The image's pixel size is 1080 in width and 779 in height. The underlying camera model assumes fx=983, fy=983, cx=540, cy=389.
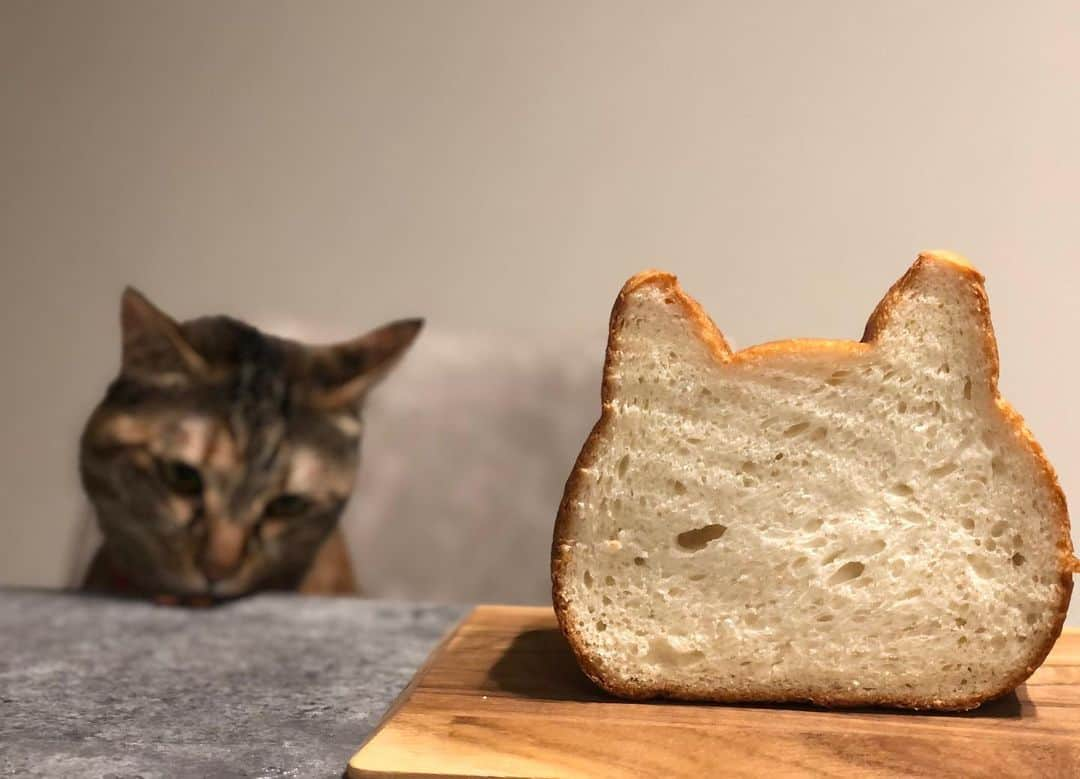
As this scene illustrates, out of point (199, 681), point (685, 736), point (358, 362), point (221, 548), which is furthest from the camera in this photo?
point (358, 362)

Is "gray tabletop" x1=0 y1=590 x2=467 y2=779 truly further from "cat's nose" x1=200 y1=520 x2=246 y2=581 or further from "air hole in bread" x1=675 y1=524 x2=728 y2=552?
"air hole in bread" x1=675 y1=524 x2=728 y2=552

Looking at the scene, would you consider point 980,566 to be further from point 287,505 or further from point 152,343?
point 152,343

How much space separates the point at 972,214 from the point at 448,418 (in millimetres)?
940

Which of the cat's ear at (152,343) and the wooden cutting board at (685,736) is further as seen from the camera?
the cat's ear at (152,343)

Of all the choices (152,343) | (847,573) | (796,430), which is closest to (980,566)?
(847,573)

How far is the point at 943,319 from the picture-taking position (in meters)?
1.04

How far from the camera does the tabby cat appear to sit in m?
1.65

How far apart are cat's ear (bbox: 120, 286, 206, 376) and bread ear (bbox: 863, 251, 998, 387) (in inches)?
45.9

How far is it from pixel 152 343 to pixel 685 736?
1.21 m

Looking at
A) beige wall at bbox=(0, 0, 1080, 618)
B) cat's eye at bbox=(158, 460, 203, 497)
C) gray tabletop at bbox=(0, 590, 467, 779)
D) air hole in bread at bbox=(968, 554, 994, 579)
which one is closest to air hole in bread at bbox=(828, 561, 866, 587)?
air hole in bread at bbox=(968, 554, 994, 579)

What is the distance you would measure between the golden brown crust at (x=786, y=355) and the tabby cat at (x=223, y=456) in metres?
0.74

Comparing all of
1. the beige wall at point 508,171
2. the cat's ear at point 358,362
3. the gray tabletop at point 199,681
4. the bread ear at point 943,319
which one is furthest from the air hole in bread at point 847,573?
the cat's ear at point 358,362

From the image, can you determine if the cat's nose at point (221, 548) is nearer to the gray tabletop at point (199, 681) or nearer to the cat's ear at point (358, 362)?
the gray tabletop at point (199, 681)

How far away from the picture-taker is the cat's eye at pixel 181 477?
164 centimetres
